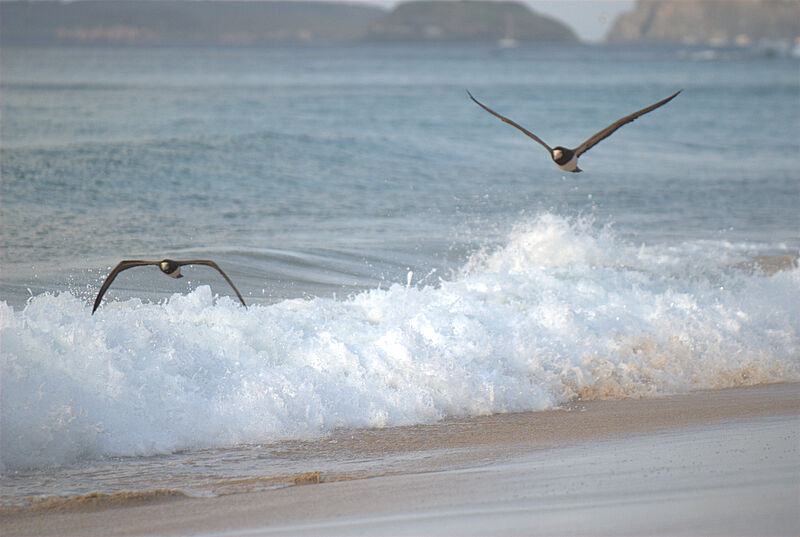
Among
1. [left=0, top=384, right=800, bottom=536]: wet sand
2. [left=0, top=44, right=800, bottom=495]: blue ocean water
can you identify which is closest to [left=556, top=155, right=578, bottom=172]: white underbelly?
[left=0, top=384, right=800, bottom=536]: wet sand

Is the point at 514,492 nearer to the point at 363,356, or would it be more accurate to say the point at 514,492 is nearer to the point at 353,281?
the point at 363,356

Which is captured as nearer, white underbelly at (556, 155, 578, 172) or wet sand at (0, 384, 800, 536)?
wet sand at (0, 384, 800, 536)

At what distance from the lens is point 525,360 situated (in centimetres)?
773

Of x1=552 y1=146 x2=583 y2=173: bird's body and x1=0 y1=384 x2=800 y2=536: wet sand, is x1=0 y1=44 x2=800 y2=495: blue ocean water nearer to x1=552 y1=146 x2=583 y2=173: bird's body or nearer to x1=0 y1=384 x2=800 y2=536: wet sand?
x1=0 y1=384 x2=800 y2=536: wet sand

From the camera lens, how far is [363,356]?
7.43 meters

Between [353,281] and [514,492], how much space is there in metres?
5.37

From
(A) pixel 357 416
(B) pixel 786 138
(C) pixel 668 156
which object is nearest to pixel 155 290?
(A) pixel 357 416

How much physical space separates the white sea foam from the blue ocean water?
0.02m

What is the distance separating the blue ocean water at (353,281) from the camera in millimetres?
6508

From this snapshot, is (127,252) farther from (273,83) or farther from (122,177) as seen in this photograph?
(273,83)

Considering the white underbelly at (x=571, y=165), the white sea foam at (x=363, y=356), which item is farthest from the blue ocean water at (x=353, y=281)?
the white underbelly at (x=571, y=165)

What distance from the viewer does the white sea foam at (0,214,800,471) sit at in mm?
6184

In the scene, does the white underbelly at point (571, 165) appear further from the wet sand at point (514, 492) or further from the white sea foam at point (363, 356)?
the white sea foam at point (363, 356)

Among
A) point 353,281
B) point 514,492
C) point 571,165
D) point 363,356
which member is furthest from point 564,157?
point 353,281
